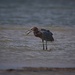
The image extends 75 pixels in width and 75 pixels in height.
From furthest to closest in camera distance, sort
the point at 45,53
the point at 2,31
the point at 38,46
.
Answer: the point at 2,31 < the point at 38,46 < the point at 45,53

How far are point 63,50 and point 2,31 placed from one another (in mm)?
4439

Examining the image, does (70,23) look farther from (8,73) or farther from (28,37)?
(8,73)

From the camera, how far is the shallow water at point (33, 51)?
31.9 ft

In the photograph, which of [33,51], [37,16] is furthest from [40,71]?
[37,16]

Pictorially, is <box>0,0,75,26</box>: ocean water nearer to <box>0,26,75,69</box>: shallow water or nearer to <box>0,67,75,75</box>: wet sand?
<box>0,26,75,69</box>: shallow water

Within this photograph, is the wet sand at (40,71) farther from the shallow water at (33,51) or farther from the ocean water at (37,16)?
the ocean water at (37,16)

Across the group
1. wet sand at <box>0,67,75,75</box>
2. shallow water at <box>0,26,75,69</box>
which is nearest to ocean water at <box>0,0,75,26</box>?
shallow water at <box>0,26,75,69</box>

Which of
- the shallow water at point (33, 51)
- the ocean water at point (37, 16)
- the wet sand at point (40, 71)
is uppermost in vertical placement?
the ocean water at point (37, 16)

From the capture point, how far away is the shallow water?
972 cm

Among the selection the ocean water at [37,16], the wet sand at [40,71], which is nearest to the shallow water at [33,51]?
the wet sand at [40,71]


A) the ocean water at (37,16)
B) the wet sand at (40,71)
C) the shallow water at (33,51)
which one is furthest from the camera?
the ocean water at (37,16)

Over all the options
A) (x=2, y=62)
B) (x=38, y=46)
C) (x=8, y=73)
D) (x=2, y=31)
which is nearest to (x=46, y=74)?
(x=8, y=73)

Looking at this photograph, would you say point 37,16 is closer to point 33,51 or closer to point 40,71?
point 33,51

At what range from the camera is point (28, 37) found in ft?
45.4
